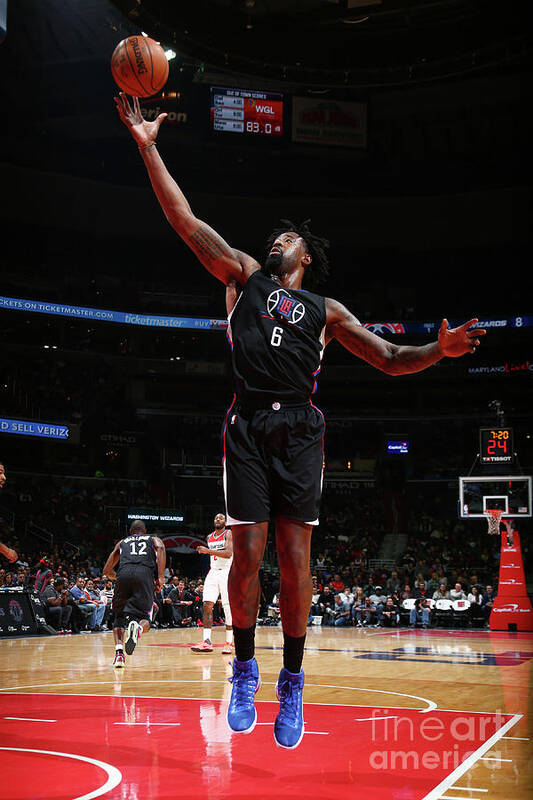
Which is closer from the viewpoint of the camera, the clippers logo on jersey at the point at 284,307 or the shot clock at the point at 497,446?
the clippers logo on jersey at the point at 284,307

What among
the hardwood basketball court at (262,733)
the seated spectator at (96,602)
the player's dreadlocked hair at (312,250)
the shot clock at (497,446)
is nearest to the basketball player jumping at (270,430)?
the player's dreadlocked hair at (312,250)

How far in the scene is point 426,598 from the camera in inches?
906

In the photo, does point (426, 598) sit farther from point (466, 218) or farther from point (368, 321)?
point (466, 218)

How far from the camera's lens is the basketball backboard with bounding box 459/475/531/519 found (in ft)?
66.4

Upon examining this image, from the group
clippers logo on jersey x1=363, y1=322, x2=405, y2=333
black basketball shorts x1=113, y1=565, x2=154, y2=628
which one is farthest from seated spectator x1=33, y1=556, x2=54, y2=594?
clippers logo on jersey x1=363, y1=322, x2=405, y2=333

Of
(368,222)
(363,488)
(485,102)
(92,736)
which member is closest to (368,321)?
(368,222)

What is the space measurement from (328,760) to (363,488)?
30.5 metres

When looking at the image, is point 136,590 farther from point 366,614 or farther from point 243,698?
point 366,614

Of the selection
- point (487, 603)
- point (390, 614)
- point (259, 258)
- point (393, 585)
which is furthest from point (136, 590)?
point (259, 258)

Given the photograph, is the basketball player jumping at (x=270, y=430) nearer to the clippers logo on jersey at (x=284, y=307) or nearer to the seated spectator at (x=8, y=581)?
the clippers logo on jersey at (x=284, y=307)

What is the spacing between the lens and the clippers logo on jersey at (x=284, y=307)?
4066mm

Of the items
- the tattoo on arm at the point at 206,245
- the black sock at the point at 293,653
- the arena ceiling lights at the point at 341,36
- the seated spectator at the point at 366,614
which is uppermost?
the arena ceiling lights at the point at 341,36

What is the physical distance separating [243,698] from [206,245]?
7.31 feet

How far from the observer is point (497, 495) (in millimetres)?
20625
